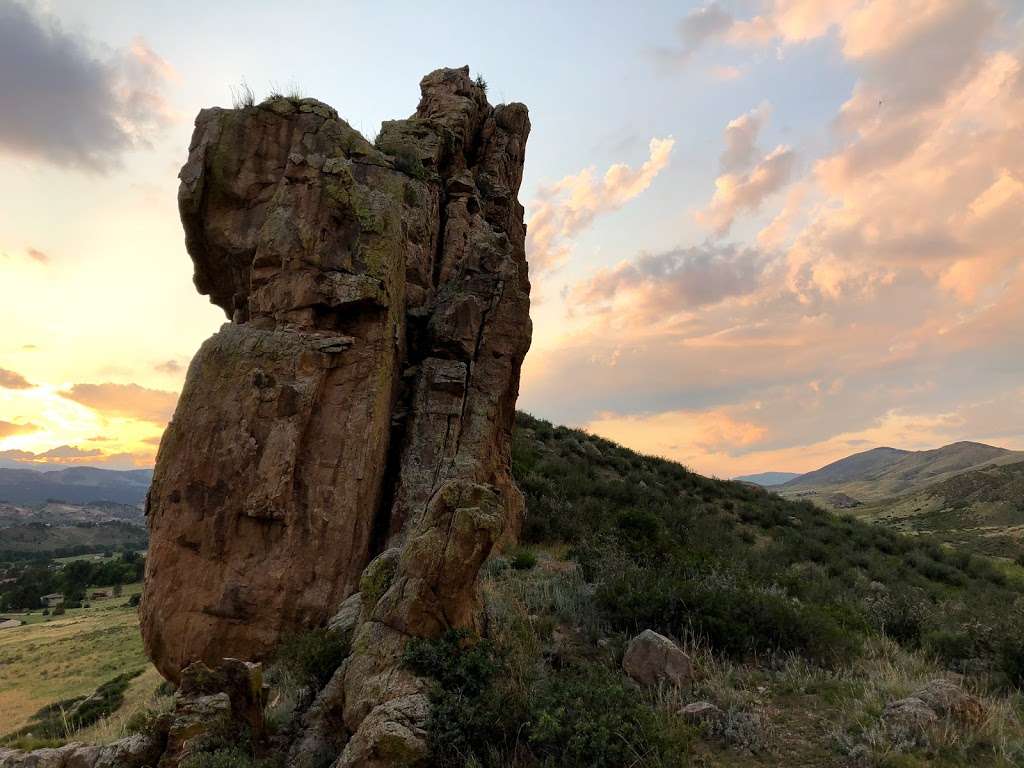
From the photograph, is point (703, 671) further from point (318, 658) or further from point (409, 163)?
point (409, 163)

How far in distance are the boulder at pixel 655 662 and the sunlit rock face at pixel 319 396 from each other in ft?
8.89

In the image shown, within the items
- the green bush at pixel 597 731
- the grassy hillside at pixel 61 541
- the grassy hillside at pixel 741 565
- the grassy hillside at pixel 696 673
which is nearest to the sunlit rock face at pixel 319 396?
the grassy hillside at pixel 696 673

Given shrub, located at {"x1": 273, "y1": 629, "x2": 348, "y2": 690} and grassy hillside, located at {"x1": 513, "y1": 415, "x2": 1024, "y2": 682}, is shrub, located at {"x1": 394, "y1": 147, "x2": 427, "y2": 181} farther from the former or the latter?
shrub, located at {"x1": 273, "y1": 629, "x2": 348, "y2": 690}

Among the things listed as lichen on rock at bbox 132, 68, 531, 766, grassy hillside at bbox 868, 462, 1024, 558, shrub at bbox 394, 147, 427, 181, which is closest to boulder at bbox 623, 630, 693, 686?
lichen on rock at bbox 132, 68, 531, 766

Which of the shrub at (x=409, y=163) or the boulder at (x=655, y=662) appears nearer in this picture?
the boulder at (x=655, y=662)

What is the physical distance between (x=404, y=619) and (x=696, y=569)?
26.7ft

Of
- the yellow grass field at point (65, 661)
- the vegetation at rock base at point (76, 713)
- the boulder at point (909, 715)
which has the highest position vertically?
the boulder at point (909, 715)

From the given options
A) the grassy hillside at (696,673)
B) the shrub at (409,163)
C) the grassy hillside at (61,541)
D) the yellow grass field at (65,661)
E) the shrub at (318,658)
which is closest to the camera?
the grassy hillside at (696,673)

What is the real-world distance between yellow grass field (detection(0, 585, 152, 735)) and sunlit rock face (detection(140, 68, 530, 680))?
15438 mm

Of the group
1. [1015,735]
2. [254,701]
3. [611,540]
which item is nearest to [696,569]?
[611,540]

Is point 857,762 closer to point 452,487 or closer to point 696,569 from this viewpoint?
point 452,487

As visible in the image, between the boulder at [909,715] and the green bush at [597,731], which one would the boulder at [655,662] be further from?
Result: the boulder at [909,715]

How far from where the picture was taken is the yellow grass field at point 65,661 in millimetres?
28078

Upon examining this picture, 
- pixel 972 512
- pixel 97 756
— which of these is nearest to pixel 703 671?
pixel 97 756
